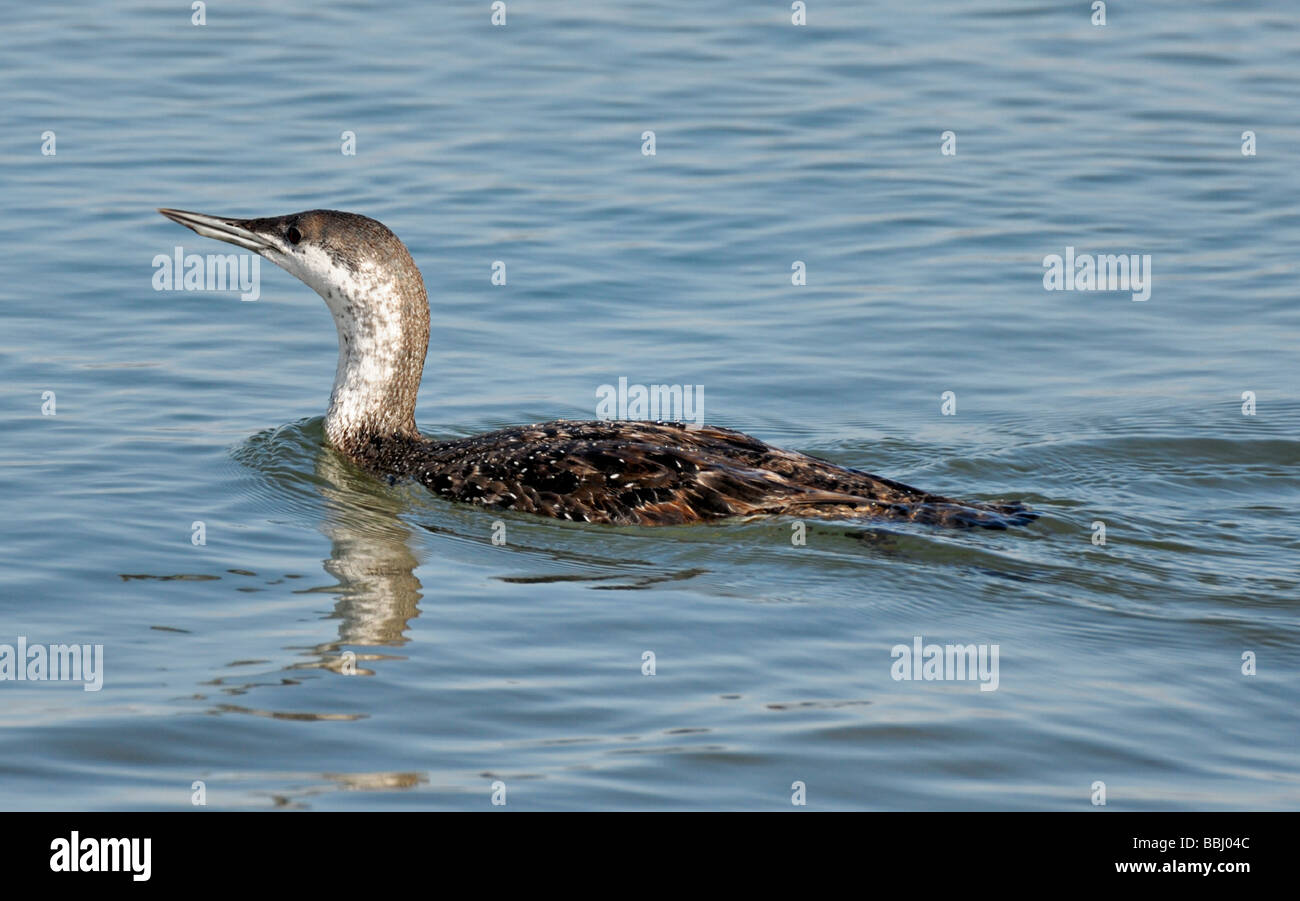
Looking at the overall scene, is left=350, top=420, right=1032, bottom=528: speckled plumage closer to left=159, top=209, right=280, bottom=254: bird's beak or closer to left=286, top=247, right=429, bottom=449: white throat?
left=286, top=247, right=429, bottom=449: white throat

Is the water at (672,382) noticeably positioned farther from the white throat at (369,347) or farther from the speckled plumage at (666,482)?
the white throat at (369,347)

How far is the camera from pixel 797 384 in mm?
10719

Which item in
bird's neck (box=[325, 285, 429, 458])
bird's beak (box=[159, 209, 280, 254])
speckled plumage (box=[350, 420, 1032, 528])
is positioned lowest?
speckled plumage (box=[350, 420, 1032, 528])

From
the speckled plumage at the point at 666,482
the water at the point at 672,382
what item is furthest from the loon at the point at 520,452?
the water at the point at 672,382

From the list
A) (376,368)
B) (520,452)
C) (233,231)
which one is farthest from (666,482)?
(233,231)

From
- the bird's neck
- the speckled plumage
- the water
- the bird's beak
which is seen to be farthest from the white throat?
the speckled plumage

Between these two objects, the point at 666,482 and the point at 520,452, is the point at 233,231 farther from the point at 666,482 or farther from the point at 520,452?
the point at 666,482

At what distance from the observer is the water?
621cm

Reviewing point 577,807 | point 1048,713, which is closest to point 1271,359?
point 1048,713

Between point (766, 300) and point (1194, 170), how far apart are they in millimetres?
4486

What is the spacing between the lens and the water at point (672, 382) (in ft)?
20.4

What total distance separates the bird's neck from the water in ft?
0.99

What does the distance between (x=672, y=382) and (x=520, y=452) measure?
7.29ft

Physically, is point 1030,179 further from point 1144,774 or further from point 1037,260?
point 1144,774
